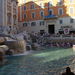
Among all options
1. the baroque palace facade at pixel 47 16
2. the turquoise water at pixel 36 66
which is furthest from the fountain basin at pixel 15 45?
the baroque palace facade at pixel 47 16

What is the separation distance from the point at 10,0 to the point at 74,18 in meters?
15.8

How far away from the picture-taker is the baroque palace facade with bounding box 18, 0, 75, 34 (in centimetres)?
2777

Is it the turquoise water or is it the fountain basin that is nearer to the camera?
the turquoise water

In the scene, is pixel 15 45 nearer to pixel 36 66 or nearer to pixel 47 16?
pixel 36 66

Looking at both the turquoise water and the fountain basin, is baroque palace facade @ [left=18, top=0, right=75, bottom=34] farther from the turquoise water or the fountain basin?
the turquoise water

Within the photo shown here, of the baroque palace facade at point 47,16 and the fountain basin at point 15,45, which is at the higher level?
the baroque palace facade at point 47,16

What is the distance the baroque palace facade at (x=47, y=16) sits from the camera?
1093 inches

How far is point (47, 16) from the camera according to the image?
28781mm

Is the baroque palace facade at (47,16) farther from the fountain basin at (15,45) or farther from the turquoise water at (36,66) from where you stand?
the turquoise water at (36,66)

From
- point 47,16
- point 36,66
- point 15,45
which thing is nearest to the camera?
point 36,66

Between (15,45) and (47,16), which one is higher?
(47,16)

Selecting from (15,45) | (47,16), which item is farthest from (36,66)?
(47,16)

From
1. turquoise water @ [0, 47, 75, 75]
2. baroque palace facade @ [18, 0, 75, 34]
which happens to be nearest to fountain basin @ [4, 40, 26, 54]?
turquoise water @ [0, 47, 75, 75]

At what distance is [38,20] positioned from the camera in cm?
3053
